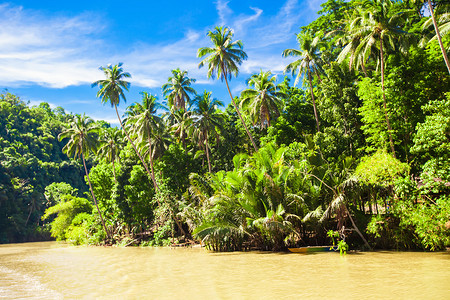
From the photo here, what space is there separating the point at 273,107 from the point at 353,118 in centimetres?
704

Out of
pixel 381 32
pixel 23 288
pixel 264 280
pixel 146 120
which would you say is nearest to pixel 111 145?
pixel 146 120

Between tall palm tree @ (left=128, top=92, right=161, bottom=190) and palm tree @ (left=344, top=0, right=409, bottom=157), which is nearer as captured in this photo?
palm tree @ (left=344, top=0, right=409, bottom=157)

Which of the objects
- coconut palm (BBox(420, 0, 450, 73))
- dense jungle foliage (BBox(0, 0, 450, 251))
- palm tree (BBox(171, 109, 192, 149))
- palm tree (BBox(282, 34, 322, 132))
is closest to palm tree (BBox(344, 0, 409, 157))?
dense jungle foliage (BBox(0, 0, 450, 251))

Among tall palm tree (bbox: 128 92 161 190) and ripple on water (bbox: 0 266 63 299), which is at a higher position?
tall palm tree (bbox: 128 92 161 190)

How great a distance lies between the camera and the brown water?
8227mm

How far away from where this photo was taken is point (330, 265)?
1226 cm

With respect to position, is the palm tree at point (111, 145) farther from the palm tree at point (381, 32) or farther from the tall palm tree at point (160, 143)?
the palm tree at point (381, 32)

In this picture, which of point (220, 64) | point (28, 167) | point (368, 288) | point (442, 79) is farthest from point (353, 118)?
point (28, 167)

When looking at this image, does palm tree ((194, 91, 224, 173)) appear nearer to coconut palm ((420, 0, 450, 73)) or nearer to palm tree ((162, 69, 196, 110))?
palm tree ((162, 69, 196, 110))

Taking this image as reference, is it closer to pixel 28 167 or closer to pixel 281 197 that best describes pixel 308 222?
pixel 281 197

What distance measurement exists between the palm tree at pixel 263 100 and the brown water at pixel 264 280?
1536 centimetres

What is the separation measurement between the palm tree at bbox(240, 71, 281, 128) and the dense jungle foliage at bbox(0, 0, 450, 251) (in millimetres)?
110

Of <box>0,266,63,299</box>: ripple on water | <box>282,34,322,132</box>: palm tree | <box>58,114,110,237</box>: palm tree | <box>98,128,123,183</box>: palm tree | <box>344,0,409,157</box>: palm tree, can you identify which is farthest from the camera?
<box>98,128,123,183</box>: palm tree

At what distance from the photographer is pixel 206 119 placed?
29.5 meters
